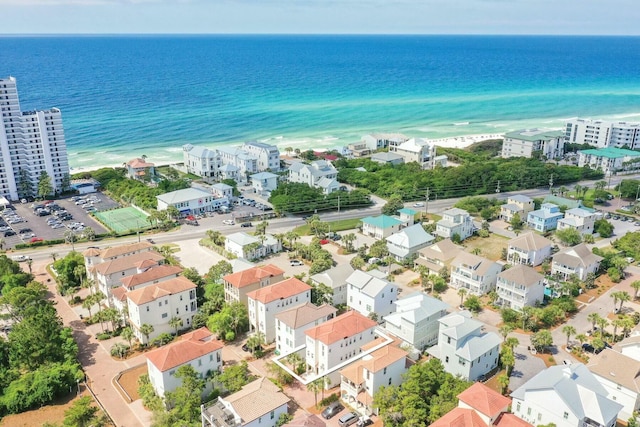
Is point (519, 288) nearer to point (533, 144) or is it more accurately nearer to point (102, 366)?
point (102, 366)

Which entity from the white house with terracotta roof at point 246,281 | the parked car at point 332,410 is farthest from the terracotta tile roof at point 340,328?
the white house with terracotta roof at point 246,281

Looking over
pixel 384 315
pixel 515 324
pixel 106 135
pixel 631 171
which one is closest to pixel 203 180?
pixel 106 135

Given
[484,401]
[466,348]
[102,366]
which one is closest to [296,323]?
[466,348]

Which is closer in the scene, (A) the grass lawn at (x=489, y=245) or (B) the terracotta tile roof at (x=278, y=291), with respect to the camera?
(B) the terracotta tile roof at (x=278, y=291)

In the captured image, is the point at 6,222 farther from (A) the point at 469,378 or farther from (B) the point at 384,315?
(A) the point at 469,378

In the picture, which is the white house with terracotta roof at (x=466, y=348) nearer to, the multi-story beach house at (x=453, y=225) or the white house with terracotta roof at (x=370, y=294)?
the white house with terracotta roof at (x=370, y=294)

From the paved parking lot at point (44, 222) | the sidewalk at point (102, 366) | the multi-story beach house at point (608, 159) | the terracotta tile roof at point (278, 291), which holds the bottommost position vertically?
the sidewalk at point (102, 366)

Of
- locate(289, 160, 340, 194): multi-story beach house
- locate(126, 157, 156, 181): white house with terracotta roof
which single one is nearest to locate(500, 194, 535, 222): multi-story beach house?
locate(289, 160, 340, 194): multi-story beach house
